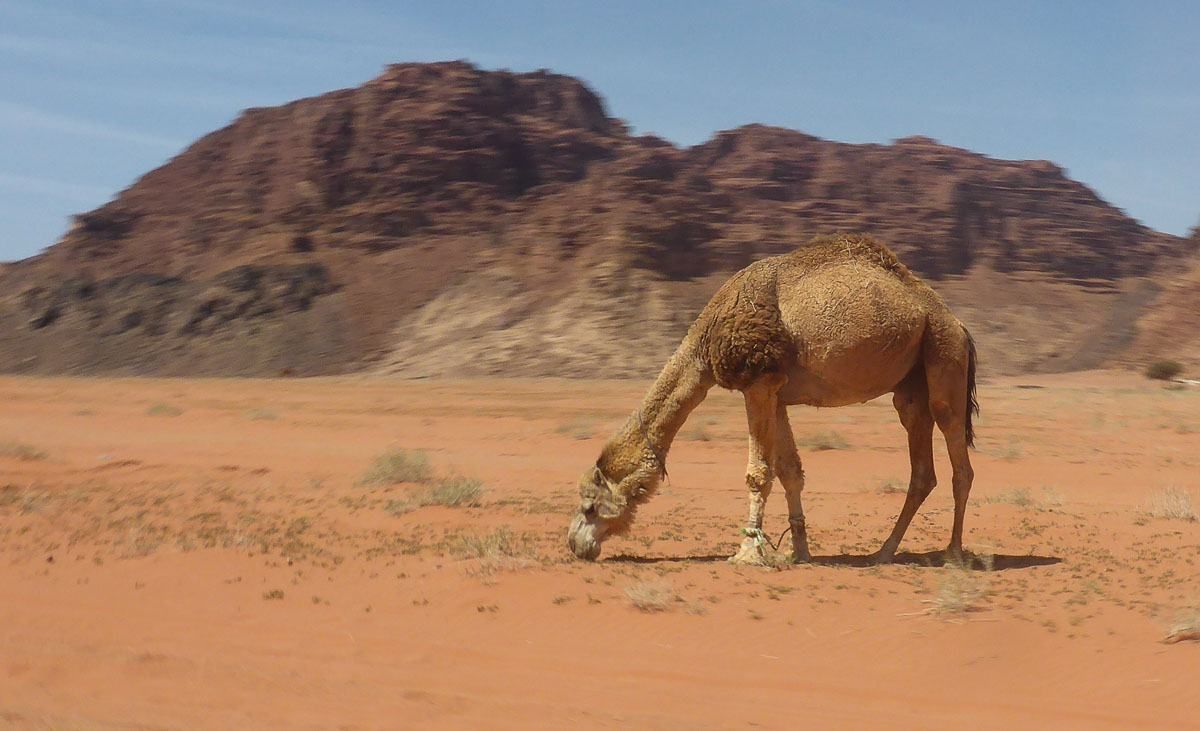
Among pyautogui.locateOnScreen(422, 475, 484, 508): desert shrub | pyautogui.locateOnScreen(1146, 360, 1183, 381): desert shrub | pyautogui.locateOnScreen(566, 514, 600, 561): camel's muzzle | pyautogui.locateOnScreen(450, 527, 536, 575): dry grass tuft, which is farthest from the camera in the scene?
pyautogui.locateOnScreen(1146, 360, 1183, 381): desert shrub

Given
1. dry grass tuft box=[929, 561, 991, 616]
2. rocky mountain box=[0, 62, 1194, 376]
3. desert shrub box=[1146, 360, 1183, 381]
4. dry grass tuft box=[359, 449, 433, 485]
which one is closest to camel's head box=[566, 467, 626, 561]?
dry grass tuft box=[929, 561, 991, 616]

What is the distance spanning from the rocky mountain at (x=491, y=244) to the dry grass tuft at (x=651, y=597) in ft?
178

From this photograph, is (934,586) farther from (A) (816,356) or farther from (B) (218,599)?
(B) (218,599)

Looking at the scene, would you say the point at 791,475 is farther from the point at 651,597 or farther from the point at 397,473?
the point at 397,473

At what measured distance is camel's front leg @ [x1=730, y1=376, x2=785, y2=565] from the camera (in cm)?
1009

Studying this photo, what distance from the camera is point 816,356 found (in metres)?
9.91

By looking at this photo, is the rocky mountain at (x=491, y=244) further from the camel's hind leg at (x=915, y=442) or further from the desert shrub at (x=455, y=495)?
the camel's hind leg at (x=915, y=442)

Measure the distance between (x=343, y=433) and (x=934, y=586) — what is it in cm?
2473

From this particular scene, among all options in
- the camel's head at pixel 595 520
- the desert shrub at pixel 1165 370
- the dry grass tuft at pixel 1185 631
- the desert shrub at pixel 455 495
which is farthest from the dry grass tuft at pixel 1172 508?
the desert shrub at pixel 1165 370

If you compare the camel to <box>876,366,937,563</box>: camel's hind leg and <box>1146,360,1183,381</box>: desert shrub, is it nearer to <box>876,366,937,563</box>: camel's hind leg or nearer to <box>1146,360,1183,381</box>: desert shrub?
<box>876,366,937,563</box>: camel's hind leg

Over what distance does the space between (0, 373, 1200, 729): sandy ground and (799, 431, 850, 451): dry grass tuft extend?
24.3ft

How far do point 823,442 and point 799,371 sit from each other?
16.0 metres

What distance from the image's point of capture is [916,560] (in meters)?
10.8

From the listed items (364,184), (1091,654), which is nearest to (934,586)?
(1091,654)
